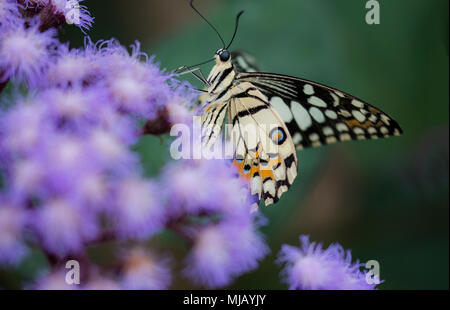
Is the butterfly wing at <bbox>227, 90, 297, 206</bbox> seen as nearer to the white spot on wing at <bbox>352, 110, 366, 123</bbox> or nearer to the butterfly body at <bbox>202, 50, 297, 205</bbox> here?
the butterfly body at <bbox>202, 50, 297, 205</bbox>

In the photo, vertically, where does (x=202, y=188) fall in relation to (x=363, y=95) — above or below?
below

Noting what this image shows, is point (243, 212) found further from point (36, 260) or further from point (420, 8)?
point (420, 8)

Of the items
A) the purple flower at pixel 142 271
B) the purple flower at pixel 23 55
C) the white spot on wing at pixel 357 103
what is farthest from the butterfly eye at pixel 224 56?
the purple flower at pixel 142 271

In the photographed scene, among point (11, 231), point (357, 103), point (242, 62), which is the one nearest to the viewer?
point (11, 231)

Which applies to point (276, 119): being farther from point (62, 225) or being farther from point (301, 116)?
point (62, 225)

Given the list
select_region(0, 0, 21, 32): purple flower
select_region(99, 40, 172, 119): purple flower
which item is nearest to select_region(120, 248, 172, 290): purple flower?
select_region(99, 40, 172, 119): purple flower

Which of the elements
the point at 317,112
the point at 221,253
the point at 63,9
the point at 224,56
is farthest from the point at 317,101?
the point at 63,9
